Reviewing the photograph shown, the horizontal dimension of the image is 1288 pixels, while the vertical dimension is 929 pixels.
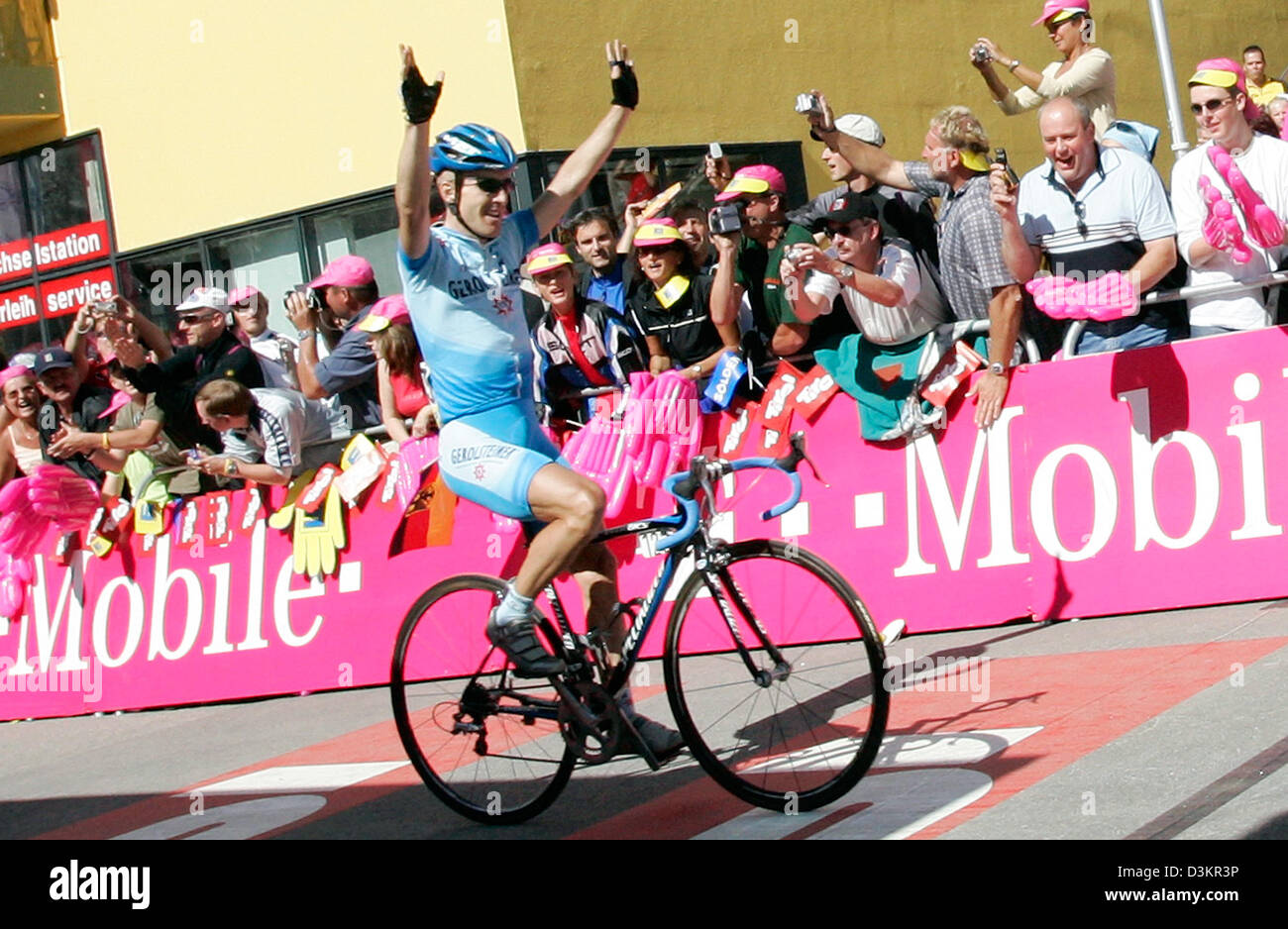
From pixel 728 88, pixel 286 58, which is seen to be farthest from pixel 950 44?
pixel 286 58

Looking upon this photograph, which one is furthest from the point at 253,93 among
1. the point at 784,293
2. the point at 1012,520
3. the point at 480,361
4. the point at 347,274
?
the point at 480,361

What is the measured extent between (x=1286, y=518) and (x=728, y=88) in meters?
7.90

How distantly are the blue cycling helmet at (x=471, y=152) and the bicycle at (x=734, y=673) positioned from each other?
4.05ft

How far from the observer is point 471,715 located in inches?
240

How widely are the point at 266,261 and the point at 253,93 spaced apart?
1.44 m

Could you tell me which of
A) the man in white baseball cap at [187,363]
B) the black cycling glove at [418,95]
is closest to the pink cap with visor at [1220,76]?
the black cycling glove at [418,95]

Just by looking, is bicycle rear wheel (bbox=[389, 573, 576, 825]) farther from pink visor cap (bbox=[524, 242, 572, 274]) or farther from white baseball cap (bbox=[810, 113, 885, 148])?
white baseball cap (bbox=[810, 113, 885, 148])

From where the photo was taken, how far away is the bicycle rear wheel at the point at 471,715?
19.7ft

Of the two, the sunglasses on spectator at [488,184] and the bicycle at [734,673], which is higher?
the sunglasses on spectator at [488,184]

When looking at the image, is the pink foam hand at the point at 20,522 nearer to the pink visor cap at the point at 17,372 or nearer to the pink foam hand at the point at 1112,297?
the pink visor cap at the point at 17,372

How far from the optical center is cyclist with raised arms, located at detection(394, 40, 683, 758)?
18.8 ft
